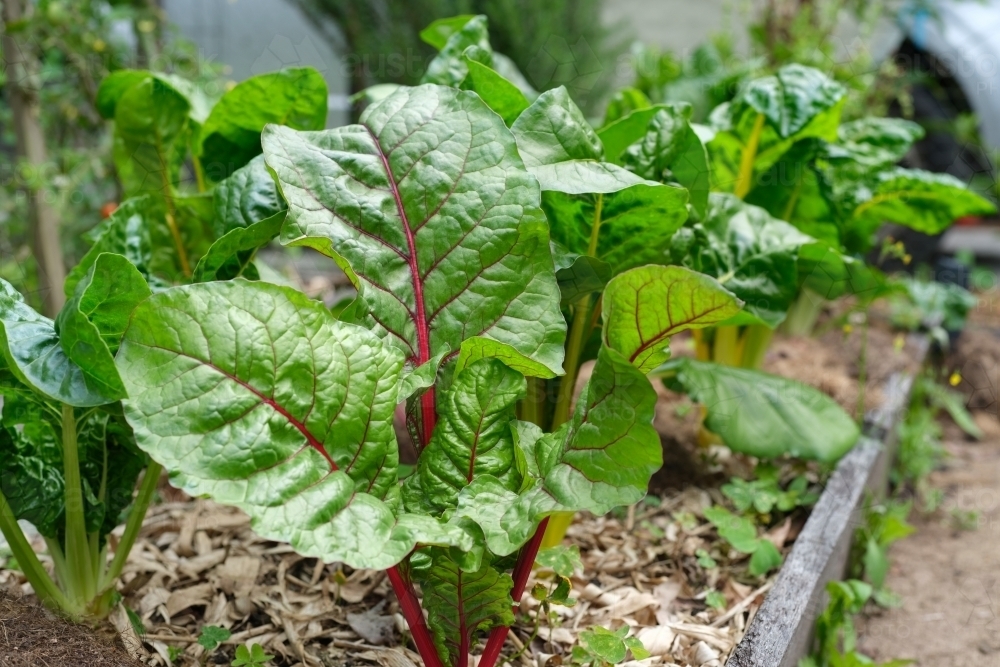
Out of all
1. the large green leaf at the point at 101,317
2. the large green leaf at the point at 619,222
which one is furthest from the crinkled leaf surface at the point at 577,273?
the large green leaf at the point at 101,317

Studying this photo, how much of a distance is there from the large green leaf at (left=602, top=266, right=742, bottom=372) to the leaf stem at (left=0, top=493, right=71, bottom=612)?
86 cm

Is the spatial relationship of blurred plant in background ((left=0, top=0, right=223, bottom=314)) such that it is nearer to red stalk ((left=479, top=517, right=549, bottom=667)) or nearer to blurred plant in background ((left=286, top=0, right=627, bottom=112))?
blurred plant in background ((left=286, top=0, right=627, bottom=112))

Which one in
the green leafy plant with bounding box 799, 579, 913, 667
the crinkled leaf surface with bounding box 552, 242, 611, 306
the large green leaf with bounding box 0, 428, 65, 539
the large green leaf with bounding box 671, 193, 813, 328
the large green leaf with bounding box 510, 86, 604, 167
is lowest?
the green leafy plant with bounding box 799, 579, 913, 667

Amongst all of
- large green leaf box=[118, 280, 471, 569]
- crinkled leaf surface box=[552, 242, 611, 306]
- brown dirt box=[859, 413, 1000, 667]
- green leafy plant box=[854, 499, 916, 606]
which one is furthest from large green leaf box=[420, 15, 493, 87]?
brown dirt box=[859, 413, 1000, 667]

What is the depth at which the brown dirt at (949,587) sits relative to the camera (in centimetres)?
179

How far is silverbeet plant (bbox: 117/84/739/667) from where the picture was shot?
0.92 meters

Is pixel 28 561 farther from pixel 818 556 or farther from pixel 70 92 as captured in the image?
pixel 70 92

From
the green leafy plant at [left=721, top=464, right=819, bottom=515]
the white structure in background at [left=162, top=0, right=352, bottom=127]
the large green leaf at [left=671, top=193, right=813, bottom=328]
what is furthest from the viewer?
the white structure in background at [left=162, top=0, right=352, bottom=127]

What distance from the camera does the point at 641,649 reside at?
3.82 feet

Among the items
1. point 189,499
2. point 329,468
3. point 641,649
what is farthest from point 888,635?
point 189,499

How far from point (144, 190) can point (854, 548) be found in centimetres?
174

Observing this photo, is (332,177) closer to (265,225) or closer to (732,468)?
(265,225)

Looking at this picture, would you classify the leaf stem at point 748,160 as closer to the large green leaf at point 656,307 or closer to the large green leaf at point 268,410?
the large green leaf at point 656,307

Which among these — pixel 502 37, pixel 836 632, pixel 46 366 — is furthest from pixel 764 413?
pixel 502 37
